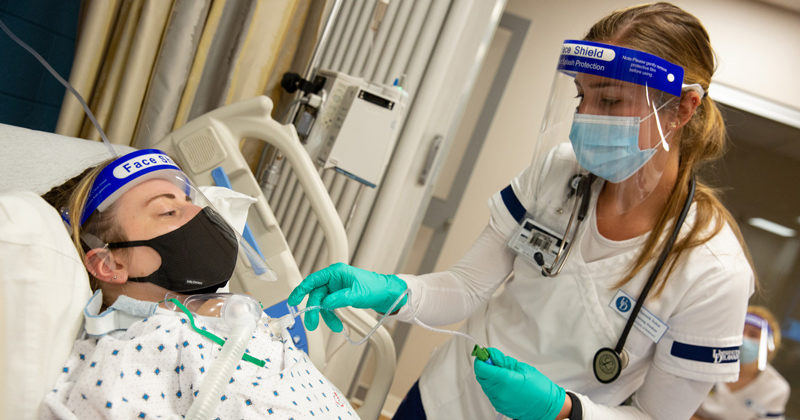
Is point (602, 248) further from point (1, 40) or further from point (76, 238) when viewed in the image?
point (1, 40)

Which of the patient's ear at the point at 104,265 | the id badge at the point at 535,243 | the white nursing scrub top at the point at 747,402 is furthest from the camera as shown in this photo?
the white nursing scrub top at the point at 747,402

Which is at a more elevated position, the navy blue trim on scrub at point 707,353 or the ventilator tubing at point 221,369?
the navy blue trim on scrub at point 707,353

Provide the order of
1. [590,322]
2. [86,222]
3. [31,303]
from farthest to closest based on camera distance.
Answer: [590,322] < [86,222] < [31,303]

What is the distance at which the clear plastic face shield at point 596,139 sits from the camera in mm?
1078

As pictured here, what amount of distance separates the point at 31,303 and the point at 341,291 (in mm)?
571

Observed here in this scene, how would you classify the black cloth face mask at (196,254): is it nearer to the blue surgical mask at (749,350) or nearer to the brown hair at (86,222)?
the brown hair at (86,222)

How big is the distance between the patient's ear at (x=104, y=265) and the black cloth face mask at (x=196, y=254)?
0.02m

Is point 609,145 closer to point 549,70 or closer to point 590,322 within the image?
point 590,322

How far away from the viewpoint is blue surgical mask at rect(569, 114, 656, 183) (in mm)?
1109

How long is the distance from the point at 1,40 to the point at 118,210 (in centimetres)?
89

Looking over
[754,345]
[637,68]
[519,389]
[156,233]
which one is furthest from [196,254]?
[754,345]

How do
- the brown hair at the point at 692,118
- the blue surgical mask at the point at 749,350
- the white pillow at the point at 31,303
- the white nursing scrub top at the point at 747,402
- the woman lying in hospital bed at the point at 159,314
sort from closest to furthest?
the white pillow at the point at 31,303 → the woman lying in hospital bed at the point at 159,314 → the brown hair at the point at 692,118 → the blue surgical mask at the point at 749,350 → the white nursing scrub top at the point at 747,402

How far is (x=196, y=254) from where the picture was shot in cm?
105

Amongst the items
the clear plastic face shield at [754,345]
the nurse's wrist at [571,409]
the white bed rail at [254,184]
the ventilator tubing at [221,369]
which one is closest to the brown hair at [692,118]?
the nurse's wrist at [571,409]
